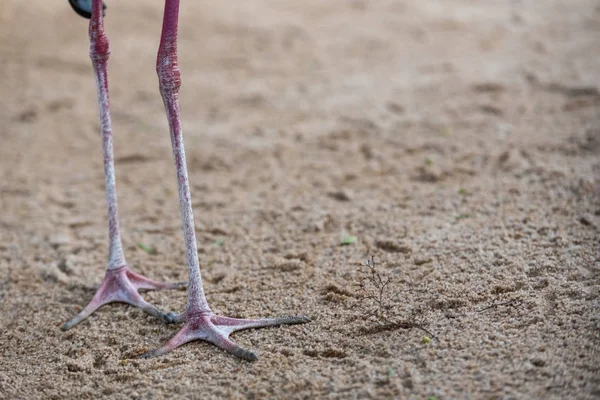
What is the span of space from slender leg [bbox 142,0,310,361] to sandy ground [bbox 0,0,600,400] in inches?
2.4

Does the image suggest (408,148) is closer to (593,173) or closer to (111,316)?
(593,173)

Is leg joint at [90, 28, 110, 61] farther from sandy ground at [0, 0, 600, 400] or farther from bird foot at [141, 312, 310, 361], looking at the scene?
bird foot at [141, 312, 310, 361]

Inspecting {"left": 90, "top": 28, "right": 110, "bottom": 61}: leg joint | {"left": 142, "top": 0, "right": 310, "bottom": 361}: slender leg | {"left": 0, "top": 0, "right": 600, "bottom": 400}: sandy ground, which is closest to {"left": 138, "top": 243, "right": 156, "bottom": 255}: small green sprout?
{"left": 0, "top": 0, "right": 600, "bottom": 400}: sandy ground

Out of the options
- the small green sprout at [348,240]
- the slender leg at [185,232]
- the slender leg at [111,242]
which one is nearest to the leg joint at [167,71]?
the slender leg at [185,232]

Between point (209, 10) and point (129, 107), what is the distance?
2.39 meters

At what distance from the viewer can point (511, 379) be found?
2438 mm

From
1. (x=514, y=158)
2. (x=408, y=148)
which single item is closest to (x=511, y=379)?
(x=514, y=158)

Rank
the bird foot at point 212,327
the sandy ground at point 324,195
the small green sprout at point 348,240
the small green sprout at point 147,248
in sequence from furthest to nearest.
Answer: the small green sprout at point 147,248
the small green sprout at point 348,240
the bird foot at point 212,327
the sandy ground at point 324,195

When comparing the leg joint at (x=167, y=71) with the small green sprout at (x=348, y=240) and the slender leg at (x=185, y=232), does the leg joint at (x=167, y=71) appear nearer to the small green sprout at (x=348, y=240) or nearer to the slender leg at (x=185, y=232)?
the slender leg at (x=185, y=232)

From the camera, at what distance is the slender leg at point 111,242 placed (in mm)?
3266

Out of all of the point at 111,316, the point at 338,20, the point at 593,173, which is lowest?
the point at 111,316

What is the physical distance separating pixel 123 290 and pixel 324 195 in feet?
4.81

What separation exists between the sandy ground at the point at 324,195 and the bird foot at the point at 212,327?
4cm

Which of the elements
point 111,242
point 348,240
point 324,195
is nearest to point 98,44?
point 111,242
